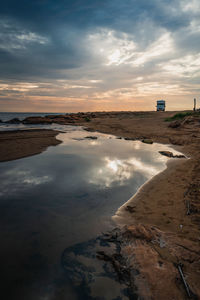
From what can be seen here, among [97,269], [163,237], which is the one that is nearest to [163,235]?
[163,237]

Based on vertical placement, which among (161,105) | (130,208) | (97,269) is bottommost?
(97,269)

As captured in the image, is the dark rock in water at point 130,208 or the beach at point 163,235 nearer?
the beach at point 163,235

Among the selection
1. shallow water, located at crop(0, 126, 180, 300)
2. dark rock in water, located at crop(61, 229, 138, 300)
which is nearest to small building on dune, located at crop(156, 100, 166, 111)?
shallow water, located at crop(0, 126, 180, 300)

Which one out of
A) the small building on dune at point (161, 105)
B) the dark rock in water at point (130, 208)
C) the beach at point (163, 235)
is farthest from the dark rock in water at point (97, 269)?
the small building on dune at point (161, 105)

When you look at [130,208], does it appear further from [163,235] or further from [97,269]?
[97,269]

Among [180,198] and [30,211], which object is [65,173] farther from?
[180,198]

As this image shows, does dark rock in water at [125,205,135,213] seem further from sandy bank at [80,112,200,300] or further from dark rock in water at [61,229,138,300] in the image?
dark rock in water at [61,229,138,300]

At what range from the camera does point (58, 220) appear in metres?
3.84

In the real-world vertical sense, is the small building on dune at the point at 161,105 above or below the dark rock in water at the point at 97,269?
above

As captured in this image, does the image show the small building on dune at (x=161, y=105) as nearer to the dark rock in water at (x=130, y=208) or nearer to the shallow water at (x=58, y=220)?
the shallow water at (x=58, y=220)

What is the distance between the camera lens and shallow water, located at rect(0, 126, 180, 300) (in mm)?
2387

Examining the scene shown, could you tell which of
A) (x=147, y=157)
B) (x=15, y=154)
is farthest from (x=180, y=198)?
(x=15, y=154)

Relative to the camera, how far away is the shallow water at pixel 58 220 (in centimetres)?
239

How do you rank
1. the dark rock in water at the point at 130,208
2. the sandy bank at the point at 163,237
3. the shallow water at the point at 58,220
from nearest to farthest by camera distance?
the sandy bank at the point at 163,237
the shallow water at the point at 58,220
the dark rock in water at the point at 130,208
